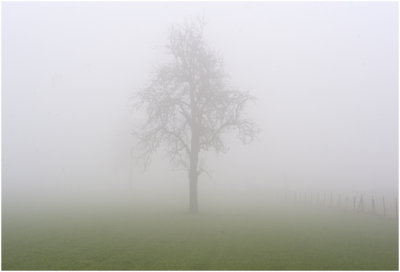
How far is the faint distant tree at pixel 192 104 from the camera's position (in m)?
33.4

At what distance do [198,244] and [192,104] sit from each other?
16.3m

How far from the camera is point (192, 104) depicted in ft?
112

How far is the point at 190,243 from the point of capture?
20.5 meters

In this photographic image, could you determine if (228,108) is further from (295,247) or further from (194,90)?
(295,247)

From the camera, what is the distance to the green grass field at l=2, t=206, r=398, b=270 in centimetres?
1611

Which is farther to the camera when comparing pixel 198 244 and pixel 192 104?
pixel 192 104

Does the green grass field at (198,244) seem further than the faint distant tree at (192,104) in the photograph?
No

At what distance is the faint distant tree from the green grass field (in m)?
6.68

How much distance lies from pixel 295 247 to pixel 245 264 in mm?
4192

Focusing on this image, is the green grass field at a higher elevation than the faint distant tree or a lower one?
lower

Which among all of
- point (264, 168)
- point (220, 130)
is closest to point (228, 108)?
point (220, 130)

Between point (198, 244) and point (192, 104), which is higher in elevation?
point (192, 104)

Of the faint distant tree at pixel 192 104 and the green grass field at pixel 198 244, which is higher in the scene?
the faint distant tree at pixel 192 104

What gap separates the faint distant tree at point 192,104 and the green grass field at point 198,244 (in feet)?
21.9
